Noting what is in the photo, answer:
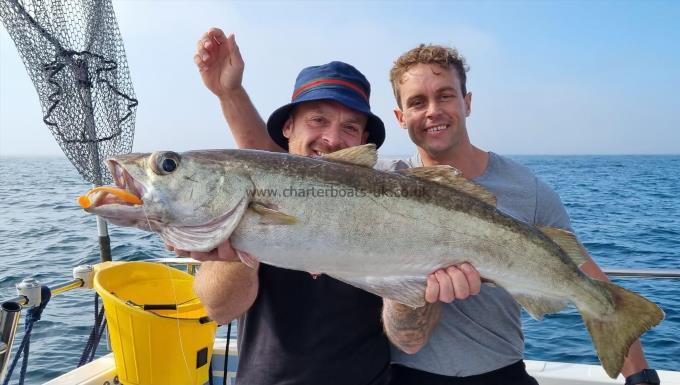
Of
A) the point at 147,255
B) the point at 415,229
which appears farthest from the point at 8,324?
the point at 147,255

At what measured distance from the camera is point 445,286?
9.82ft

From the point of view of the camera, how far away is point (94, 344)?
541 centimetres

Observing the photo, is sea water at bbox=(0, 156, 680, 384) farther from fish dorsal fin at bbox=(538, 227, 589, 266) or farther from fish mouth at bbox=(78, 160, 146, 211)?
fish dorsal fin at bbox=(538, 227, 589, 266)

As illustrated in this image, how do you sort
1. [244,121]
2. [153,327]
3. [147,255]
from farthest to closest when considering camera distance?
[147,255] → [153,327] → [244,121]

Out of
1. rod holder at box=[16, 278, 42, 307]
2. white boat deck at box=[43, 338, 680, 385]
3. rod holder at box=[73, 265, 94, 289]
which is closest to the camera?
rod holder at box=[16, 278, 42, 307]

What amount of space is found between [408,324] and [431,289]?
Result: 35 cm

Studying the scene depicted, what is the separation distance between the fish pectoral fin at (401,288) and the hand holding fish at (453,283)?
2.5 inches

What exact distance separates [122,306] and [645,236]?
19.0 metres

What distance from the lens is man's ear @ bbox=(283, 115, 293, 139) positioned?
393 cm

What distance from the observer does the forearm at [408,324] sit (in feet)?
10.6

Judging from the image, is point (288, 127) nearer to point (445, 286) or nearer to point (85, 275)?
point (445, 286)

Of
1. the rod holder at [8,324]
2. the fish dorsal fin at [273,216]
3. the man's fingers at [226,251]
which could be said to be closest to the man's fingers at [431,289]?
the fish dorsal fin at [273,216]

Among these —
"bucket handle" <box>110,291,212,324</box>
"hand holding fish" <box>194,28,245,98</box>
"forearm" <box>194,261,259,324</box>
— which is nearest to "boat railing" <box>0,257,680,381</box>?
"bucket handle" <box>110,291,212,324</box>

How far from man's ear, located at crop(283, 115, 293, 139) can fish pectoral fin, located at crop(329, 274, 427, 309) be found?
4.65 feet
